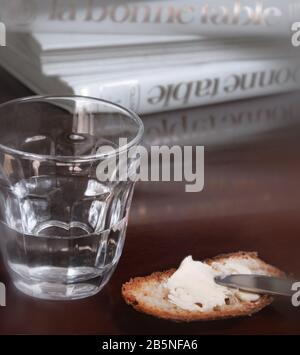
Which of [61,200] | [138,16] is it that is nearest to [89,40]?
[138,16]

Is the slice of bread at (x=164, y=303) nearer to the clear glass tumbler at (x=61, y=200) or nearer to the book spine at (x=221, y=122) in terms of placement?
the clear glass tumbler at (x=61, y=200)

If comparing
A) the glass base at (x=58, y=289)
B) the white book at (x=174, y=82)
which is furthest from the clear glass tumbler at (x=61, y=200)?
the white book at (x=174, y=82)

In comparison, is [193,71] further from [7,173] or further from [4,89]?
[7,173]

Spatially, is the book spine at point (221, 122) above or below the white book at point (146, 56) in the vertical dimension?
below

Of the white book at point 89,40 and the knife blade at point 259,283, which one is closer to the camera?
the knife blade at point 259,283

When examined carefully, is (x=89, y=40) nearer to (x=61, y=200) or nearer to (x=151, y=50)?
(x=151, y=50)

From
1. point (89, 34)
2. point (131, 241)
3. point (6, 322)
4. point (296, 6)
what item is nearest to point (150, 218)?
point (131, 241)
